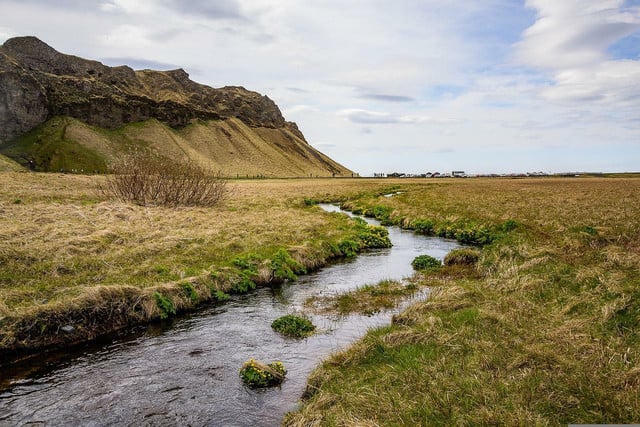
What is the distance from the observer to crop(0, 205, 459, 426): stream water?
8.67m

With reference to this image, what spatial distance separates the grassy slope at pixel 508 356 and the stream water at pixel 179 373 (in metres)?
1.41

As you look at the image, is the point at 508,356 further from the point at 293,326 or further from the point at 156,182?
the point at 156,182

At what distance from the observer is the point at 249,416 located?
8.62m

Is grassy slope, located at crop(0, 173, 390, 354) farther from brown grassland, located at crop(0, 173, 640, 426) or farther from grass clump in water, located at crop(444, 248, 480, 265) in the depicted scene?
grass clump in water, located at crop(444, 248, 480, 265)

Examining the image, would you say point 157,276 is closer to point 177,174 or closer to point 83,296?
point 83,296

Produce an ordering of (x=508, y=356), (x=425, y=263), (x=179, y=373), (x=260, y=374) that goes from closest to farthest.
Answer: (x=508, y=356) < (x=260, y=374) < (x=179, y=373) < (x=425, y=263)

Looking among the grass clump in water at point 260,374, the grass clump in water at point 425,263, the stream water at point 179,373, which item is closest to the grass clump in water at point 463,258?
the grass clump in water at point 425,263

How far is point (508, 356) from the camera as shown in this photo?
29.0ft

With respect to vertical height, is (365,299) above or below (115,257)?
below

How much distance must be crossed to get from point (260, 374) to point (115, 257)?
11.4 m

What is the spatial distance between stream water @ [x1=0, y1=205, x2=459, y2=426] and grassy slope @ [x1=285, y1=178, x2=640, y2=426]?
141cm

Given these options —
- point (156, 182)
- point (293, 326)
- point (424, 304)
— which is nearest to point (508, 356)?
point (424, 304)

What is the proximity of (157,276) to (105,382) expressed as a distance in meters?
6.78

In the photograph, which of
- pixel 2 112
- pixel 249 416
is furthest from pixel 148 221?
pixel 2 112
